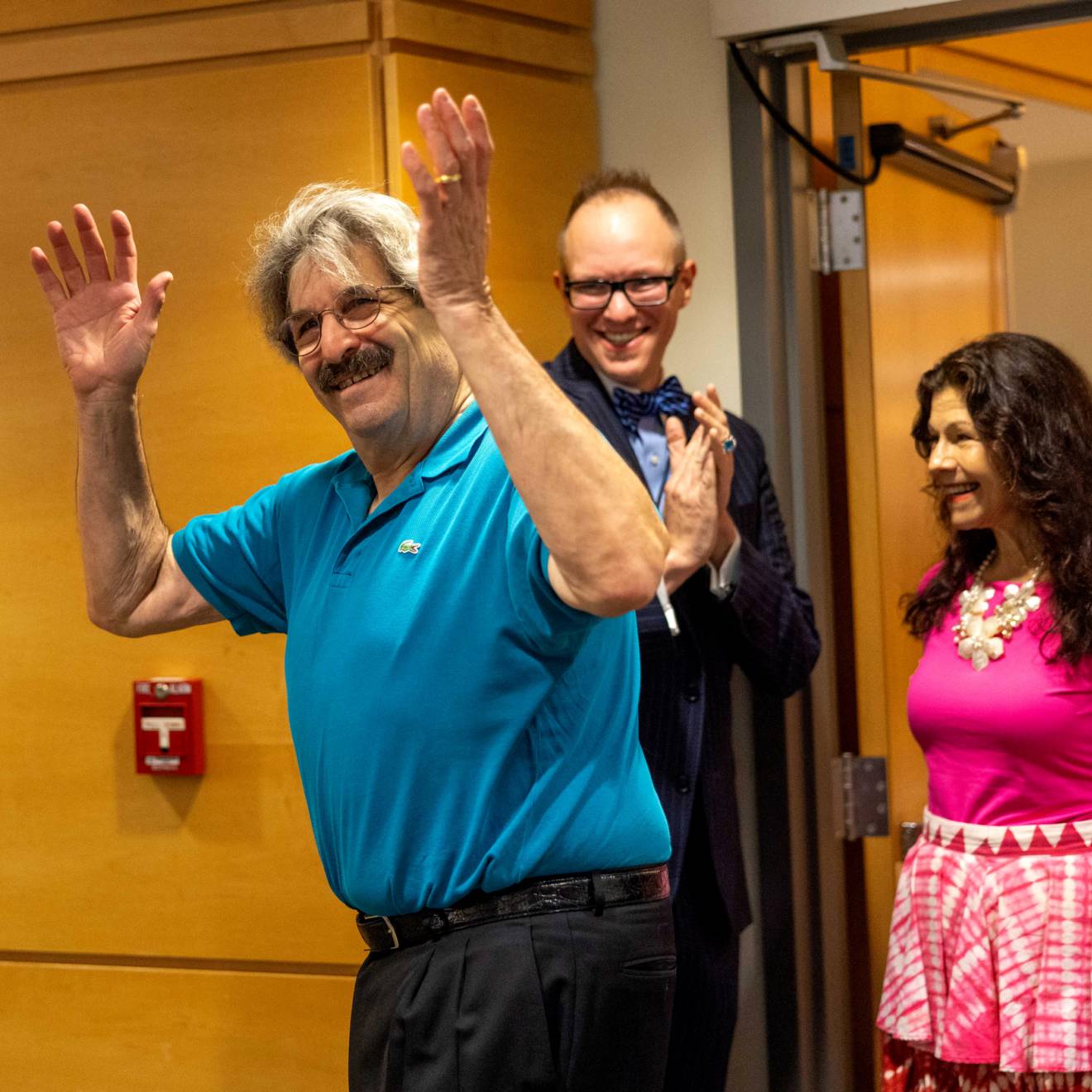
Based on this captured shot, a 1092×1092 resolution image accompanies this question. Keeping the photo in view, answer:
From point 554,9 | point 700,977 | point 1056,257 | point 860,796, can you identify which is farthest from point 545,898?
point 1056,257

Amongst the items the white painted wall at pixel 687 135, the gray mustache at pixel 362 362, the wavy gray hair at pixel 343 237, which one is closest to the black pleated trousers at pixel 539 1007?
the gray mustache at pixel 362 362

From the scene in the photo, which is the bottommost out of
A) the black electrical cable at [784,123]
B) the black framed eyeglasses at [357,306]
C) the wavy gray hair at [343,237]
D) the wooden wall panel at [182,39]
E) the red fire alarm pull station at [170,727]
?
the red fire alarm pull station at [170,727]

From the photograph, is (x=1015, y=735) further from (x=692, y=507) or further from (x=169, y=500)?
(x=169, y=500)

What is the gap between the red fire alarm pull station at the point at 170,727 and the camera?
8.48 feet

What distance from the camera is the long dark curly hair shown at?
239 cm

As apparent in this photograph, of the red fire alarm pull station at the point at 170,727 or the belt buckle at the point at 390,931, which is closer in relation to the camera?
the belt buckle at the point at 390,931

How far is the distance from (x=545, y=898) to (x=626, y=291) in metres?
1.14

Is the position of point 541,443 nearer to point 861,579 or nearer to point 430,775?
point 430,775

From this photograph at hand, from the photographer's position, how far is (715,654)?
8.07ft

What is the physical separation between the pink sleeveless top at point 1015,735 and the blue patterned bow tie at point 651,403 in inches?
23.5

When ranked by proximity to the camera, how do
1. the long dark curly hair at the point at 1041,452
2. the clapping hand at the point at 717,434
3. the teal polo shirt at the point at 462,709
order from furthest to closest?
1. the long dark curly hair at the point at 1041,452
2. the clapping hand at the point at 717,434
3. the teal polo shirt at the point at 462,709

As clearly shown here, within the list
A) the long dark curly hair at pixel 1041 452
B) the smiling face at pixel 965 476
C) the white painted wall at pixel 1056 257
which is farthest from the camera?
the white painted wall at pixel 1056 257

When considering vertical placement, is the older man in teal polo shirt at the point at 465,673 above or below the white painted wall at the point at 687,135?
below

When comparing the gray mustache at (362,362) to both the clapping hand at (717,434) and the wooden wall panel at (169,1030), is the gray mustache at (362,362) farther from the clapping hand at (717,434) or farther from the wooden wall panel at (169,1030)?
the wooden wall panel at (169,1030)
